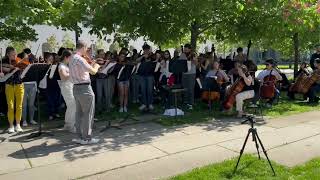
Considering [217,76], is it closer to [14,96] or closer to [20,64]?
[20,64]

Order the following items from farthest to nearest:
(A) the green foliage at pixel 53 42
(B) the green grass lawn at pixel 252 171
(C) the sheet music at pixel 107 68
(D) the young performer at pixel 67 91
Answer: (A) the green foliage at pixel 53 42
(C) the sheet music at pixel 107 68
(D) the young performer at pixel 67 91
(B) the green grass lawn at pixel 252 171

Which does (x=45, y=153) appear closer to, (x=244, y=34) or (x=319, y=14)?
(x=244, y=34)

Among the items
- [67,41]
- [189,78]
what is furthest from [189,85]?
[67,41]

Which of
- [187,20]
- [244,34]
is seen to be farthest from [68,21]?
[244,34]

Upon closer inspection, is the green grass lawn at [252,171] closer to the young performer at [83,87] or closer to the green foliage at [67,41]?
the young performer at [83,87]

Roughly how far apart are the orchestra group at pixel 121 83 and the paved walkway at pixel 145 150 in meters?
0.69

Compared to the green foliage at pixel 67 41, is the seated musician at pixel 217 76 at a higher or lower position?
lower

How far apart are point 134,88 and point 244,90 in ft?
12.1

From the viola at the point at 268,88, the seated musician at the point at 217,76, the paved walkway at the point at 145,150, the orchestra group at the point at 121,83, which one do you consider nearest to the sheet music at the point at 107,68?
the orchestra group at the point at 121,83

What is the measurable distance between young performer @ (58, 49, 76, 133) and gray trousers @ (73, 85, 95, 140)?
90cm

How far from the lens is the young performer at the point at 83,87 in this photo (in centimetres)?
788

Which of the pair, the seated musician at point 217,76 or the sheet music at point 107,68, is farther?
the seated musician at point 217,76

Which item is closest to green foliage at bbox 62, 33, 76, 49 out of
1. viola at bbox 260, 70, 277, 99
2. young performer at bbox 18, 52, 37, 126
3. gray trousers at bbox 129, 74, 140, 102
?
gray trousers at bbox 129, 74, 140, 102

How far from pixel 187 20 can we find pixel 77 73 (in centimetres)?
516
